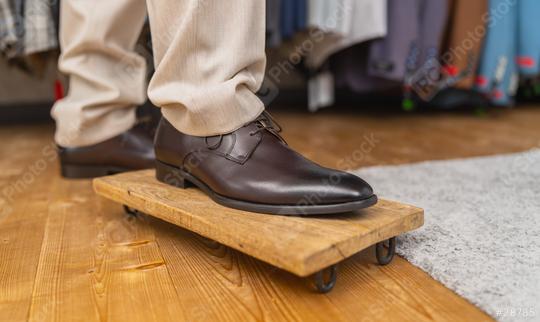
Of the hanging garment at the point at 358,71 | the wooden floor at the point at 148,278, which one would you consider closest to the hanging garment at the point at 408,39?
the hanging garment at the point at 358,71

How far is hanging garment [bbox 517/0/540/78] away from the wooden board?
4.18ft

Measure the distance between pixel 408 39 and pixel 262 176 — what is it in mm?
1081

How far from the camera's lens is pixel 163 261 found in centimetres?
54

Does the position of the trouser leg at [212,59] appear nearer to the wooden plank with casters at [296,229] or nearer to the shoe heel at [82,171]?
the wooden plank with casters at [296,229]

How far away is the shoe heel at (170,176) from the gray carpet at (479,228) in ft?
0.89

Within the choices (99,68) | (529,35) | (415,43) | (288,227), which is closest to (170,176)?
(288,227)

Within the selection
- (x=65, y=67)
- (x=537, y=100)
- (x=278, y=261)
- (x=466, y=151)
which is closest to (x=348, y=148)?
(x=466, y=151)

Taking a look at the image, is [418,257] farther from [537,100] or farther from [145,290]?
[537,100]

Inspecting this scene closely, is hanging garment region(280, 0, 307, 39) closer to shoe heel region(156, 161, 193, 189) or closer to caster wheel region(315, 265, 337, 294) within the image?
shoe heel region(156, 161, 193, 189)

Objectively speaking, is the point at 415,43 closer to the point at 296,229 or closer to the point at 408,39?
the point at 408,39

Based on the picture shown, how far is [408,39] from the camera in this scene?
4.76 ft

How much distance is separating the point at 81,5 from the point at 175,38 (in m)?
0.37

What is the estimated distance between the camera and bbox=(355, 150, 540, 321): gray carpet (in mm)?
433

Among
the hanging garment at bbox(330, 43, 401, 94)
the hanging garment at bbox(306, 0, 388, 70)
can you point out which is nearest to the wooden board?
the hanging garment at bbox(306, 0, 388, 70)
